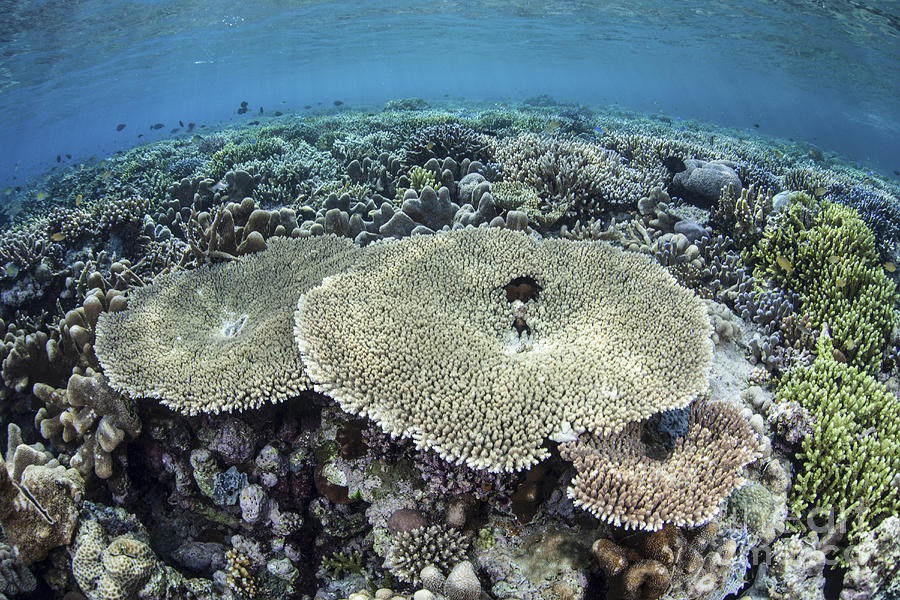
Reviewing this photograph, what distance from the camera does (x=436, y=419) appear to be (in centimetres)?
287

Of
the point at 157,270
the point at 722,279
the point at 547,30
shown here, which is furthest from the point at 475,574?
the point at 547,30

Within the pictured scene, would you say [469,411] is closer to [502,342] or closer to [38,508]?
[502,342]

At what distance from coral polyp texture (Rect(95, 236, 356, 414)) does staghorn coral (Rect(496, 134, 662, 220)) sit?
134 inches

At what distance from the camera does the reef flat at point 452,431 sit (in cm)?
298

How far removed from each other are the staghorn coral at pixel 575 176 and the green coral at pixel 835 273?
84.9 inches

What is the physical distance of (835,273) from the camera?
5.55 metres

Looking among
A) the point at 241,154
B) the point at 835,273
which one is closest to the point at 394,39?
the point at 241,154

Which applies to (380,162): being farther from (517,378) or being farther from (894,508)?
(894,508)

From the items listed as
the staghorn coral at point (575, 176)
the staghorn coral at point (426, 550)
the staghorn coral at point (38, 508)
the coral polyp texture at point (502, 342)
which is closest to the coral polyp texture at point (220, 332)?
the coral polyp texture at point (502, 342)

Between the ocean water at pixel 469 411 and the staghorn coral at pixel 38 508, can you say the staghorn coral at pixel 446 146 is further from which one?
the staghorn coral at pixel 38 508

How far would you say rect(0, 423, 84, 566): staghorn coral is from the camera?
11.5 ft

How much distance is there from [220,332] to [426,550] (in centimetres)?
280

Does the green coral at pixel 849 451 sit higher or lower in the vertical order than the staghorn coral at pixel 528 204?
lower

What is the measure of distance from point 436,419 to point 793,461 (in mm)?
3439
